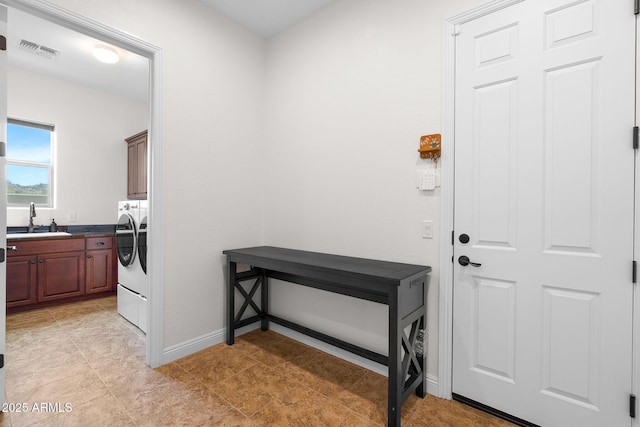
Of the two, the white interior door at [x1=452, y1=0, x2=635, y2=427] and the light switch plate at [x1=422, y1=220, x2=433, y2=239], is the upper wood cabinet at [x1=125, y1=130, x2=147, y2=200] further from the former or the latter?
the white interior door at [x1=452, y1=0, x2=635, y2=427]

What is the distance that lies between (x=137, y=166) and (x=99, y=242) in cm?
113

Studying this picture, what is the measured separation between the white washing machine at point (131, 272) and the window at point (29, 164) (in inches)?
66.6

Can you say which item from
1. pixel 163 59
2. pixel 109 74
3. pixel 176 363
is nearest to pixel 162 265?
pixel 176 363

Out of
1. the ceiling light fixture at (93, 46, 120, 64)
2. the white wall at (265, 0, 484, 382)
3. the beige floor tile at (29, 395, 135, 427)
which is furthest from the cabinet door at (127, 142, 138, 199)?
the beige floor tile at (29, 395, 135, 427)

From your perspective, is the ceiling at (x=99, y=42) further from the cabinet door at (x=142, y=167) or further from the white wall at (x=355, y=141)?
the cabinet door at (x=142, y=167)

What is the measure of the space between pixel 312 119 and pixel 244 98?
0.75 m

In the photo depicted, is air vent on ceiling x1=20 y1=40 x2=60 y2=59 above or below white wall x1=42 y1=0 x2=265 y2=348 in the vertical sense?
above

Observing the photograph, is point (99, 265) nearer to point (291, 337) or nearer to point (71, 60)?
point (71, 60)

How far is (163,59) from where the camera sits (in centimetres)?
232

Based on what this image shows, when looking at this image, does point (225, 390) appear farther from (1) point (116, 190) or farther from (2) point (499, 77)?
(1) point (116, 190)

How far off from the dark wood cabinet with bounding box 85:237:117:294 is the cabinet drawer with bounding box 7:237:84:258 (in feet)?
0.44

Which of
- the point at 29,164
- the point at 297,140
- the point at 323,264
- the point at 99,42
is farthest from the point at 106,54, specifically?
the point at 323,264

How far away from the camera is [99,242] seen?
4043 millimetres

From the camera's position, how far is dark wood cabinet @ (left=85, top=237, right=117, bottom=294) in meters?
3.96
